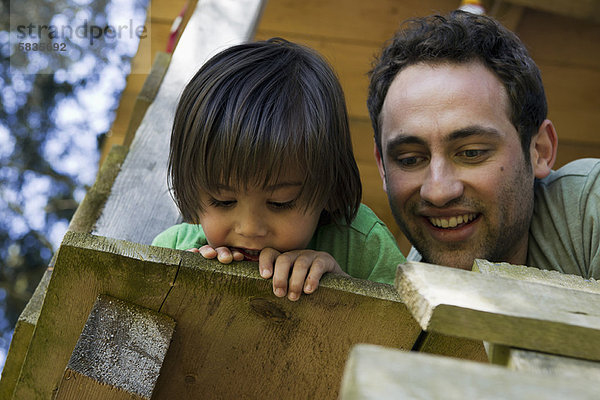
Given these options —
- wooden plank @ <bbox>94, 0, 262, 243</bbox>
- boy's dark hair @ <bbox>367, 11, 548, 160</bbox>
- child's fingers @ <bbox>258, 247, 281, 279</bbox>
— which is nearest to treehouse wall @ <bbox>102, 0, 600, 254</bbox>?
wooden plank @ <bbox>94, 0, 262, 243</bbox>

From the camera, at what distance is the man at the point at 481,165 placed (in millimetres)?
1784

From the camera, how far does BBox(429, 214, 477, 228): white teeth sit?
1834 millimetres

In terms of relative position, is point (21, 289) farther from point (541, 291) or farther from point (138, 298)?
point (541, 291)

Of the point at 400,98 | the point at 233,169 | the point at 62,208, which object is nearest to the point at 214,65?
the point at 233,169

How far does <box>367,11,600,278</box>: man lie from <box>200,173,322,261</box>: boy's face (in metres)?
0.43

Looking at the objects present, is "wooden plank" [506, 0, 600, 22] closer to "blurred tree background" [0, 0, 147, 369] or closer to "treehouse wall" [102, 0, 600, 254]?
"treehouse wall" [102, 0, 600, 254]

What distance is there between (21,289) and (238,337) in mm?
6458

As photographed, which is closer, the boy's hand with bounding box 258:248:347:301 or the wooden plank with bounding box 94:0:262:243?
the boy's hand with bounding box 258:248:347:301

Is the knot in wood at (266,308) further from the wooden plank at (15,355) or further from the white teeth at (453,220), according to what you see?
the white teeth at (453,220)

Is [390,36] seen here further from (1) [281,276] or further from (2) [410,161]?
(1) [281,276]

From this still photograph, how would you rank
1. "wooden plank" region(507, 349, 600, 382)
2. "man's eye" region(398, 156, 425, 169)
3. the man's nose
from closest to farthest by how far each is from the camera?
"wooden plank" region(507, 349, 600, 382), the man's nose, "man's eye" region(398, 156, 425, 169)

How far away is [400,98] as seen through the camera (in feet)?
6.47

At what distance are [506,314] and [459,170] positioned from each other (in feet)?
3.89

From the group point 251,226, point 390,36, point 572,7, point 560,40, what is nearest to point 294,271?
point 251,226
